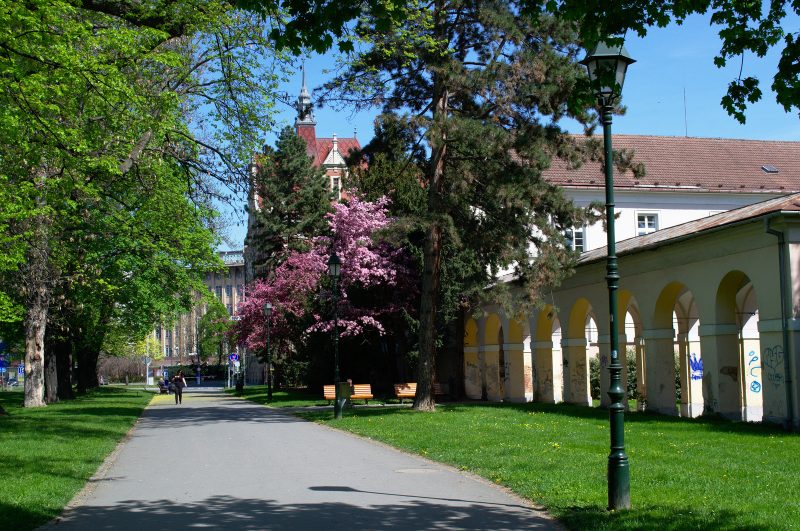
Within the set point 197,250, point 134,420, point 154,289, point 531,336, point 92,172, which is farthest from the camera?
point 154,289

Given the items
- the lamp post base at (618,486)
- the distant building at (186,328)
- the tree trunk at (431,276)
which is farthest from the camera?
the distant building at (186,328)

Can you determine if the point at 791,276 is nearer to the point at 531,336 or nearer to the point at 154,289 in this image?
the point at 531,336

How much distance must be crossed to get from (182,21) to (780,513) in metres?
13.2

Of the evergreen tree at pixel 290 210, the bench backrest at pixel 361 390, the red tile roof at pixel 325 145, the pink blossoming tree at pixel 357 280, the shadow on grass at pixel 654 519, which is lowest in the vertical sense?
the bench backrest at pixel 361 390

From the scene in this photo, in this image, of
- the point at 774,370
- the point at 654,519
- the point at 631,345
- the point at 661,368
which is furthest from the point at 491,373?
the point at 654,519

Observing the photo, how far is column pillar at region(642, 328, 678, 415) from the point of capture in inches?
1017

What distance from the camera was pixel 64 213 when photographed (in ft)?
74.6

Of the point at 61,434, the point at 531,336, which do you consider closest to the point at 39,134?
the point at 61,434

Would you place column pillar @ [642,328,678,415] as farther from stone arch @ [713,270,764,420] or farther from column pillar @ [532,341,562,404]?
column pillar @ [532,341,562,404]

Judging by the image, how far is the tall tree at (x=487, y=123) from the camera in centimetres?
2530

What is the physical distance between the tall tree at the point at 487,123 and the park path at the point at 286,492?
9.57m

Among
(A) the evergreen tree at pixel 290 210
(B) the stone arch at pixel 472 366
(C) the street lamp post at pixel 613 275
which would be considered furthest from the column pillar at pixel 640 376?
(A) the evergreen tree at pixel 290 210

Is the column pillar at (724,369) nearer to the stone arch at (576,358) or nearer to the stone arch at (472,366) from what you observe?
the stone arch at (576,358)

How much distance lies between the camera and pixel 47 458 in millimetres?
15516
